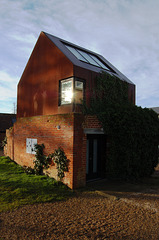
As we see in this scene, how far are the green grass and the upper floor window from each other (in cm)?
434

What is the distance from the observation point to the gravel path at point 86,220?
4.17 m

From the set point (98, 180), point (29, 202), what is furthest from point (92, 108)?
point (29, 202)

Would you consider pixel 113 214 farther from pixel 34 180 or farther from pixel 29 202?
pixel 34 180

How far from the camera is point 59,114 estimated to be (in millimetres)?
8312

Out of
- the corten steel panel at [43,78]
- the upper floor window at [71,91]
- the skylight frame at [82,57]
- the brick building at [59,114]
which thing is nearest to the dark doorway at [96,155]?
the brick building at [59,114]

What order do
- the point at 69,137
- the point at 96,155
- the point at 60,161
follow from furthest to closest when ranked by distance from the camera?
the point at 96,155 → the point at 60,161 → the point at 69,137

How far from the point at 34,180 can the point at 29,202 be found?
2.22m

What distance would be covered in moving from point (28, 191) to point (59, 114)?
348 centimetres

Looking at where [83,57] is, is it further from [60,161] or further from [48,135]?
[60,161]

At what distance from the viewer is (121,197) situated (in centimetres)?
670

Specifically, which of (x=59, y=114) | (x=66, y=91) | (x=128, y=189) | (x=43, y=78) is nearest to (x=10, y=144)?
(x=43, y=78)

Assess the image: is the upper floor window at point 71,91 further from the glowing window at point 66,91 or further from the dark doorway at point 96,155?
the dark doorway at point 96,155

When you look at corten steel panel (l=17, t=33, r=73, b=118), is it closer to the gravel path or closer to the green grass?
the green grass

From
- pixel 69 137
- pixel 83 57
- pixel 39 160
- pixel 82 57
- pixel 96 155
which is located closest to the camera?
pixel 69 137
